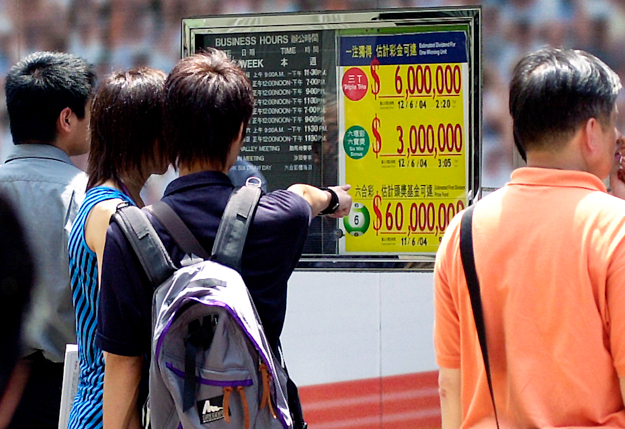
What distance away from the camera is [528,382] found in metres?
1.53

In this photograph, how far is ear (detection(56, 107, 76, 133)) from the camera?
2.62 m

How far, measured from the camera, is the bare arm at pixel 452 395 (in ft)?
5.72

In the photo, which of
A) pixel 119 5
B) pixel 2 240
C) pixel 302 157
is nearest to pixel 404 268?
pixel 302 157

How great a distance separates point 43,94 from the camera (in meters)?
2.62

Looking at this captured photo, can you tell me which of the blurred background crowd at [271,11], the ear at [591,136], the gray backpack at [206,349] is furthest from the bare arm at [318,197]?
the blurred background crowd at [271,11]

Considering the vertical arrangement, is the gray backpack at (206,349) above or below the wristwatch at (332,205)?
below

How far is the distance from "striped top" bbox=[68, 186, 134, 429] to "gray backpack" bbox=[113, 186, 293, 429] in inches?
11.2

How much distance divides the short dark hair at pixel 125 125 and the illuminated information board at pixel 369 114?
150cm

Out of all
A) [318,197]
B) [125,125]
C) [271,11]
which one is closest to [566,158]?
[318,197]

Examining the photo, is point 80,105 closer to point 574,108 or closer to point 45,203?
point 45,203

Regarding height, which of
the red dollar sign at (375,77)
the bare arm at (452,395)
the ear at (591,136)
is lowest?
the bare arm at (452,395)

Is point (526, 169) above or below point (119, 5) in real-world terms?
below

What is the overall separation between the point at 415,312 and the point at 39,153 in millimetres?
1679

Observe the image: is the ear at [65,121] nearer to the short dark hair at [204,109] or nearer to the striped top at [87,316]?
the striped top at [87,316]
